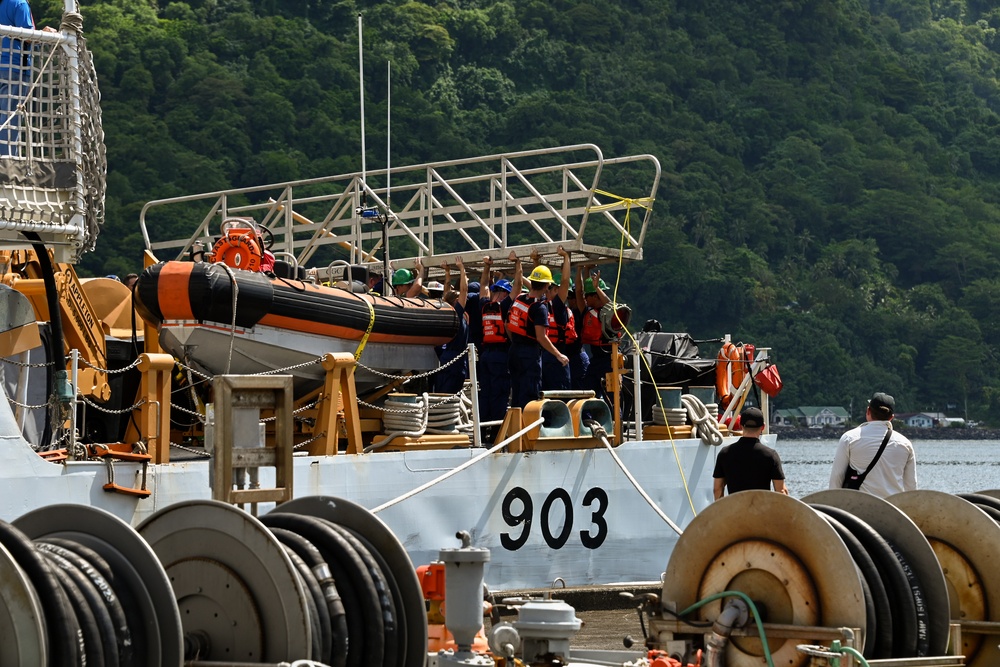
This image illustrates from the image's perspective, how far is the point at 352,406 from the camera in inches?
521

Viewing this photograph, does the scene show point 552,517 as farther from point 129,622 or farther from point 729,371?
point 129,622

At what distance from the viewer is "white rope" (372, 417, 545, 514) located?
12.8 metres

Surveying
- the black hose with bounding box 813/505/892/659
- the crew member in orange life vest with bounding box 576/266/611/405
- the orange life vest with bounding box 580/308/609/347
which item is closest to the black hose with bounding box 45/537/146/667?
the black hose with bounding box 813/505/892/659

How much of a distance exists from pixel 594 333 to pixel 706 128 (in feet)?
294

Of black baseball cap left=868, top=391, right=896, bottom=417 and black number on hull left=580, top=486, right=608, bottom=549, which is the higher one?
black baseball cap left=868, top=391, right=896, bottom=417

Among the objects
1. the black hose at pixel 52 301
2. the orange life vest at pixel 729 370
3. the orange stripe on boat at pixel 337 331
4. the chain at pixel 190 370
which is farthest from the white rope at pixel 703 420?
the black hose at pixel 52 301

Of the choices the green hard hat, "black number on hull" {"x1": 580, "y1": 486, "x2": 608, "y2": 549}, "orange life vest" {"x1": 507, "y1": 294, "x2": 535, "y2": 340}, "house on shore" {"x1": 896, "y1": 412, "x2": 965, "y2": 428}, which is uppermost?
the green hard hat

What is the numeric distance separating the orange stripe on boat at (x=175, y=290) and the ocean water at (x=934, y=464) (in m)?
36.1

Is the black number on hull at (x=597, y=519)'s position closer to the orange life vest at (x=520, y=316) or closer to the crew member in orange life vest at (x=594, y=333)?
the crew member in orange life vest at (x=594, y=333)

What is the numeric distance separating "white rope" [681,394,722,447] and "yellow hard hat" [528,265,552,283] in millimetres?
2792

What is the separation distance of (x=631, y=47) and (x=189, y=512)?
344ft

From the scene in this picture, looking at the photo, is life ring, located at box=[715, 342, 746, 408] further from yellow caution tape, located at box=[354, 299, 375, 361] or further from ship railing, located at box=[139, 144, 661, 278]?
yellow caution tape, located at box=[354, 299, 375, 361]

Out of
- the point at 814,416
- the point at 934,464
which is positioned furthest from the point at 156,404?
the point at 814,416

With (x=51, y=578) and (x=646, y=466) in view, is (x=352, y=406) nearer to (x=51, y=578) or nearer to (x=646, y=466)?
(x=646, y=466)
